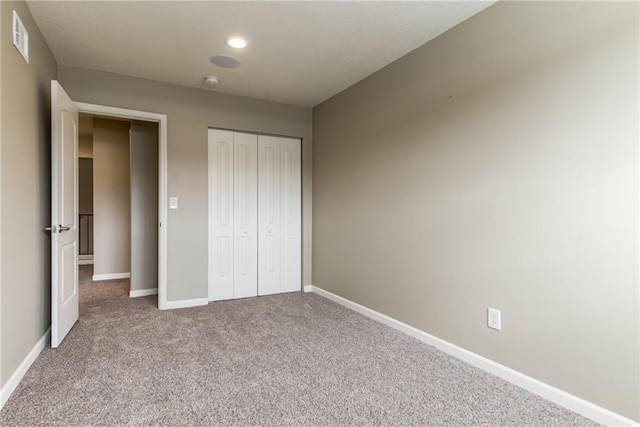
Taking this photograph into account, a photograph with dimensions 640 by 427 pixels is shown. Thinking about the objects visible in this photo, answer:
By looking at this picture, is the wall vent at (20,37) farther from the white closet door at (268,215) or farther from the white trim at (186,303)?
the white trim at (186,303)

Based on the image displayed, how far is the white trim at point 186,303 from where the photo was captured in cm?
364

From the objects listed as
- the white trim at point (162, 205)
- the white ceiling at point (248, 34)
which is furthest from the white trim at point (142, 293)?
the white ceiling at point (248, 34)

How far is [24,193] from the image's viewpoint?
7.31 feet

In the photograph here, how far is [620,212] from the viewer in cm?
168

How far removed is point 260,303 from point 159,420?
2.13 m

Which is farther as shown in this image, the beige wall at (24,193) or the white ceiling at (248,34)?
the white ceiling at (248,34)

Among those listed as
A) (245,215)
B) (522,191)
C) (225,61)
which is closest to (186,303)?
(245,215)

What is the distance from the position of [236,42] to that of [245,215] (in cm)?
194

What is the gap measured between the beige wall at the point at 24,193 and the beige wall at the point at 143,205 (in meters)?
1.41

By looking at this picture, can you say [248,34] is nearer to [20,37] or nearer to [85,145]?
[20,37]

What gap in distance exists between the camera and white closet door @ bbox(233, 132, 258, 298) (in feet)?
13.3

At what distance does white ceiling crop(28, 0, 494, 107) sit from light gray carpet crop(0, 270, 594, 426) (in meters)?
2.33

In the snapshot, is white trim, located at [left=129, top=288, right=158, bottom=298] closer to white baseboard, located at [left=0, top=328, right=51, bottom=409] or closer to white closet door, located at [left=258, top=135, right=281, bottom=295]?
white closet door, located at [left=258, top=135, right=281, bottom=295]

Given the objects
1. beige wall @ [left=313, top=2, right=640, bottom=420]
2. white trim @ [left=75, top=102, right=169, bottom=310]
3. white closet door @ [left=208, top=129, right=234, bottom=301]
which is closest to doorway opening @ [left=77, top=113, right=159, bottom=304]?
white trim @ [left=75, top=102, right=169, bottom=310]
